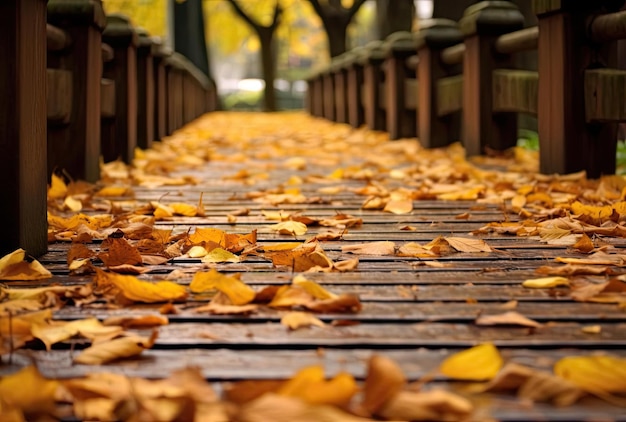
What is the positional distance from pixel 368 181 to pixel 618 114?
151 centimetres

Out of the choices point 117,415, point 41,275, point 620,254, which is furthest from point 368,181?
point 117,415

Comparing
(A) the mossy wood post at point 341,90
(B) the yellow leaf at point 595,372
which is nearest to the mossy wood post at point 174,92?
(A) the mossy wood post at point 341,90

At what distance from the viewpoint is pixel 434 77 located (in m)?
9.32

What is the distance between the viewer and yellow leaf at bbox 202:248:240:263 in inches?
120

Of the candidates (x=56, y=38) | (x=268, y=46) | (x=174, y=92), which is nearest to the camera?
(x=56, y=38)

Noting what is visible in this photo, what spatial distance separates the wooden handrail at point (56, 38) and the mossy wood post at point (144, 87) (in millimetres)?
2904

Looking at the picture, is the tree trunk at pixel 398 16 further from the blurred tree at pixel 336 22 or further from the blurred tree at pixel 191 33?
the blurred tree at pixel 191 33

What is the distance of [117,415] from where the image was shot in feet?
5.21

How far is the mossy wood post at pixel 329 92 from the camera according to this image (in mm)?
18703

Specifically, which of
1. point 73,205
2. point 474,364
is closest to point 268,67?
point 73,205

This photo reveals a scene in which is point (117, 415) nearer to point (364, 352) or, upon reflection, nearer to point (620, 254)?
point (364, 352)

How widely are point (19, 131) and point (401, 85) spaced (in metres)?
8.24

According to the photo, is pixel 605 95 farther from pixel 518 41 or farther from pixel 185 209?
pixel 185 209

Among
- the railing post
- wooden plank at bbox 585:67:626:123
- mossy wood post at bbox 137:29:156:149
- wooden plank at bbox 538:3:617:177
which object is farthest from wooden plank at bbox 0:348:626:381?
the railing post
